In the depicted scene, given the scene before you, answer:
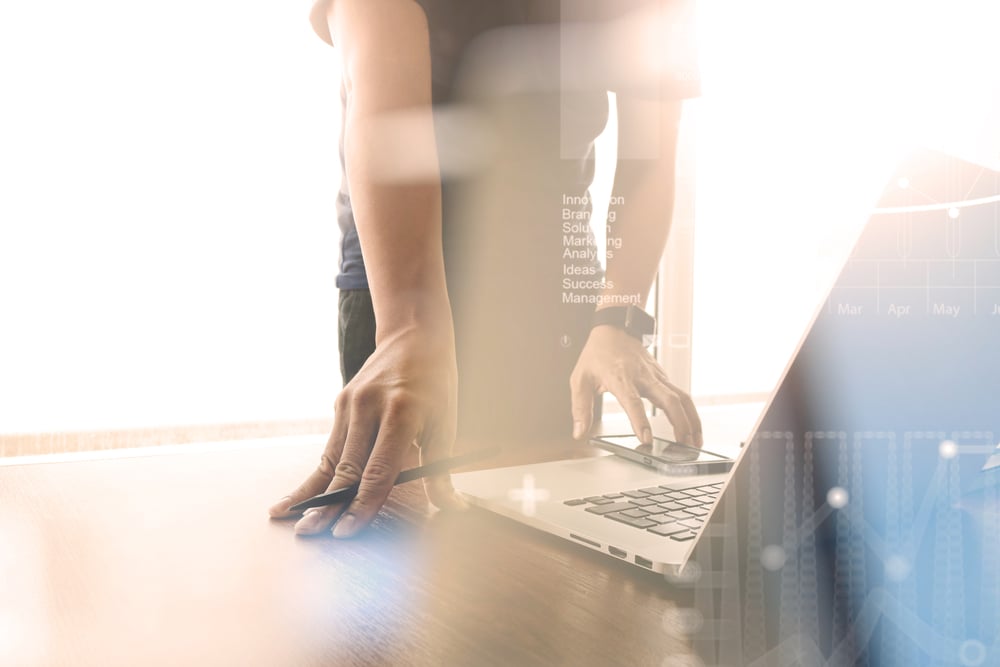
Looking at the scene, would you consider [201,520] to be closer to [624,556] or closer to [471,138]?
[624,556]

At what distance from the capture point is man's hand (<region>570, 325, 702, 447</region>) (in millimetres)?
733

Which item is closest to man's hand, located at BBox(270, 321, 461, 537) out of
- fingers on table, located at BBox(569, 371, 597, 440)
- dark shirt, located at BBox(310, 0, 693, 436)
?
fingers on table, located at BBox(569, 371, 597, 440)

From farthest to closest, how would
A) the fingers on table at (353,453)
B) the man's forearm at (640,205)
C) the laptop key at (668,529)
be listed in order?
the man's forearm at (640,205)
the fingers on table at (353,453)
the laptop key at (668,529)

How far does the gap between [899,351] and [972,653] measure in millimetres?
123

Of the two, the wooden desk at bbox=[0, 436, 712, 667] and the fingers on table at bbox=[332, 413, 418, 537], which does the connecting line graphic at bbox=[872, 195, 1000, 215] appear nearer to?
the wooden desk at bbox=[0, 436, 712, 667]

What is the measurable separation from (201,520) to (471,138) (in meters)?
0.71

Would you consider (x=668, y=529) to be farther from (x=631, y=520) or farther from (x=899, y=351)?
(x=899, y=351)

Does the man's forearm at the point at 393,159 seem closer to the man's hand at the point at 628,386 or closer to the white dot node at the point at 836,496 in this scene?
the man's hand at the point at 628,386

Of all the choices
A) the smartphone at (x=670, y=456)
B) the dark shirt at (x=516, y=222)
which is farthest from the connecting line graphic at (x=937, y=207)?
the dark shirt at (x=516, y=222)

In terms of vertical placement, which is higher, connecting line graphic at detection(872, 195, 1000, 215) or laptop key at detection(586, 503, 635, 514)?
connecting line graphic at detection(872, 195, 1000, 215)

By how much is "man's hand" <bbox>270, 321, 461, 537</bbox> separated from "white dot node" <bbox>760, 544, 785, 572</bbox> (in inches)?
11.0

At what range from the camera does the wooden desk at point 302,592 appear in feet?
1.01

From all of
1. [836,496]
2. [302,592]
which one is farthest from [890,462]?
[302,592]

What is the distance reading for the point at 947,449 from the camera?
30 cm
